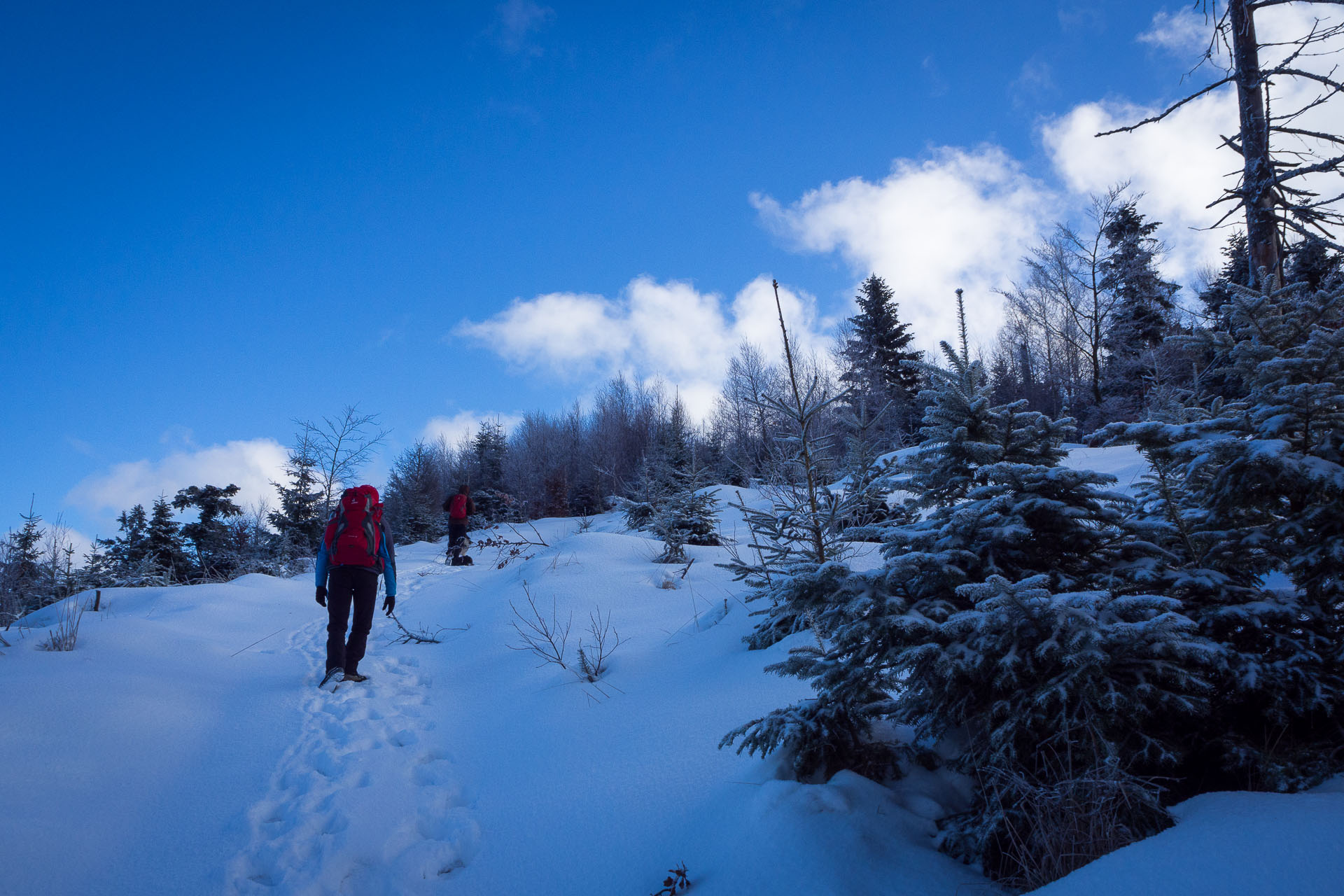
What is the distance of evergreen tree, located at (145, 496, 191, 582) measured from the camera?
18.0 meters

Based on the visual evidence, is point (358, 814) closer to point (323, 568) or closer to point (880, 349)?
point (323, 568)

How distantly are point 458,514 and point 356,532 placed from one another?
761 cm

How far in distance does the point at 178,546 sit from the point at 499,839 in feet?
71.5

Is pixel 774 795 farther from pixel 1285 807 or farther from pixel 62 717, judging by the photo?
pixel 62 717

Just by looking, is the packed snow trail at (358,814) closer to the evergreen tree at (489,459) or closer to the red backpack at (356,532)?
the red backpack at (356,532)

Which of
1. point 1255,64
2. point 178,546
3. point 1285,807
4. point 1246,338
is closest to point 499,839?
point 1285,807

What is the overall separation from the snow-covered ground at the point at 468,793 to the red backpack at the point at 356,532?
110 centimetres

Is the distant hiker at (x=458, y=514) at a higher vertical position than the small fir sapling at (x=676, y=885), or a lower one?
higher

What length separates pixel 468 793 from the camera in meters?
3.38

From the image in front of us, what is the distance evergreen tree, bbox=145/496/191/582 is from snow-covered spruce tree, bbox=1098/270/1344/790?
22.2 meters

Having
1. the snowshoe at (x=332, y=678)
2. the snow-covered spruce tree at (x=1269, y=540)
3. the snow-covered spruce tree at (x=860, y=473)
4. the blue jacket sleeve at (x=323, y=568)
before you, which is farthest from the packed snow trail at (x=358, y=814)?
the snow-covered spruce tree at (x=1269, y=540)

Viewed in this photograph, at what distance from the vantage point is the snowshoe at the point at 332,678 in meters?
5.12

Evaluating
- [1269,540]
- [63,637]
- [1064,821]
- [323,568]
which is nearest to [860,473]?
[1269,540]

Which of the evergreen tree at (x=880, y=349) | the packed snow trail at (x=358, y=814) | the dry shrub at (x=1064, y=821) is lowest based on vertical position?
the packed snow trail at (x=358, y=814)
